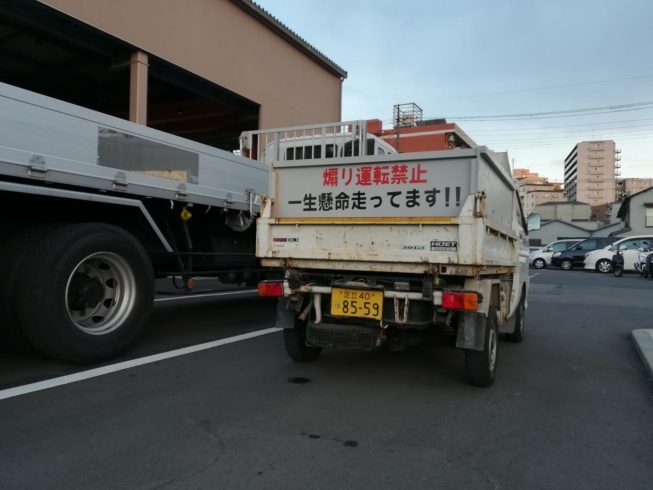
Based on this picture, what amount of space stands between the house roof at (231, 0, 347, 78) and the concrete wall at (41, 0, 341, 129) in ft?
0.40

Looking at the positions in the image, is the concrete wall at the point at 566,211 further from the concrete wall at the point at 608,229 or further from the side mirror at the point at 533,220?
the side mirror at the point at 533,220

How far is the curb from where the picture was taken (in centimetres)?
567

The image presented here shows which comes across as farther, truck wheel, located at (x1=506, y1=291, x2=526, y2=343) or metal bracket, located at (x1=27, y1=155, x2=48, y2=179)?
truck wheel, located at (x1=506, y1=291, x2=526, y2=343)

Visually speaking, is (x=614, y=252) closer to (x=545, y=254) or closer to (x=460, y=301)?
(x=545, y=254)

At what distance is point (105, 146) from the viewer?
5090mm

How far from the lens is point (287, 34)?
47.3 ft

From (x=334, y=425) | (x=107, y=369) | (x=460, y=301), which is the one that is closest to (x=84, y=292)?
(x=107, y=369)

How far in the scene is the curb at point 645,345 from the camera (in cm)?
567

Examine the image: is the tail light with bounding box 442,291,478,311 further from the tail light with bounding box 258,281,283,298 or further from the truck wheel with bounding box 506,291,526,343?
the truck wheel with bounding box 506,291,526,343

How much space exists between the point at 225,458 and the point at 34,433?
1371 mm

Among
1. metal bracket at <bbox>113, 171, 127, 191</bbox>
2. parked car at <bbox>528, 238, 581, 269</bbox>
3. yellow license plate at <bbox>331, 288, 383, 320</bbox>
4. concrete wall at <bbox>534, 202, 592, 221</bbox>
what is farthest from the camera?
concrete wall at <bbox>534, 202, 592, 221</bbox>

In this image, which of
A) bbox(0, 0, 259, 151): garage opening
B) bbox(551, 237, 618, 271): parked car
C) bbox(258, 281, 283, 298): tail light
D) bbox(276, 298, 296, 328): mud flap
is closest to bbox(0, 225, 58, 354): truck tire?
bbox(258, 281, 283, 298): tail light

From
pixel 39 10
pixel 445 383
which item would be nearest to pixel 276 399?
pixel 445 383

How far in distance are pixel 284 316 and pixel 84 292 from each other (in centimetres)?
194
